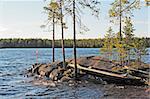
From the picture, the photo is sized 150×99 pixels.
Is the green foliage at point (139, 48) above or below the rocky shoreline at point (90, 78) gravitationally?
above

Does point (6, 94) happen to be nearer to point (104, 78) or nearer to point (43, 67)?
point (104, 78)

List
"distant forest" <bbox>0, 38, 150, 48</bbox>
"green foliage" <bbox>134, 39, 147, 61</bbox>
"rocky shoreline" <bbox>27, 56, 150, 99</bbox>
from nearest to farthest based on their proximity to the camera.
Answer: "rocky shoreline" <bbox>27, 56, 150, 99</bbox> → "green foliage" <bbox>134, 39, 147, 61</bbox> → "distant forest" <bbox>0, 38, 150, 48</bbox>

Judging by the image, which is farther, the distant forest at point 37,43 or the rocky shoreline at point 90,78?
the distant forest at point 37,43

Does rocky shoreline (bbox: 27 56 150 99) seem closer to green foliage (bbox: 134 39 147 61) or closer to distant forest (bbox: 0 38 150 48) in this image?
green foliage (bbox: 134 39 147 61)

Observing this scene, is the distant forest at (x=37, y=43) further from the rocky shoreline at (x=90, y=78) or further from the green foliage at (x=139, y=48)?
the rocky shoreline at (x=90, y=78)

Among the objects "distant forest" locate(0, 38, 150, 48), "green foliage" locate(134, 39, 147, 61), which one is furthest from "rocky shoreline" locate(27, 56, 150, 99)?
"distant forest" locate(0, 38, 150, 48)

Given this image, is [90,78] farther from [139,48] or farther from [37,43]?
[37,43]

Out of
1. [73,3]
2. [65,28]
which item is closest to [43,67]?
[65,28]

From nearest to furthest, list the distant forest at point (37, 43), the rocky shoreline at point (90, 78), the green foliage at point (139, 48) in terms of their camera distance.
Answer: the rocky shoreline at point (90, 78)
the green foliage at point (139, 48)
the distant forest at point (37, 43)

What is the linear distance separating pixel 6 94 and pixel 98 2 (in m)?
11.0

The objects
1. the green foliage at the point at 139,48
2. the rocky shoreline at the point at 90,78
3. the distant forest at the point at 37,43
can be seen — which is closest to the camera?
the rocky shoreline at the point at 90,78

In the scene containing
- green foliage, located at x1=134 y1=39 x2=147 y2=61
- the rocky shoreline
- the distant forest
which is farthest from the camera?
the distant forest

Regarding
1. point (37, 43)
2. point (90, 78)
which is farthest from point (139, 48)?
point (37, 43)

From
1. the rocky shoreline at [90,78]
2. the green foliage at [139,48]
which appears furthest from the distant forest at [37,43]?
the rocky shoreline at [90,78]
